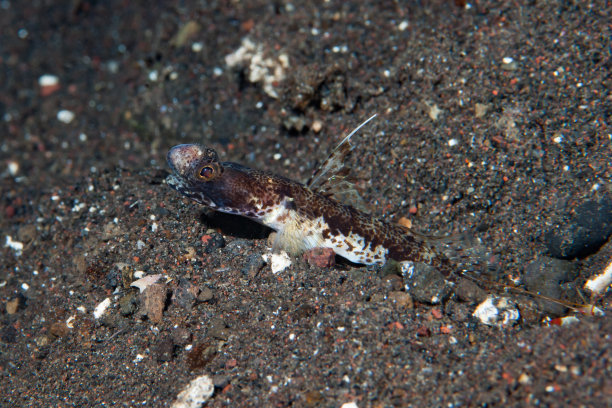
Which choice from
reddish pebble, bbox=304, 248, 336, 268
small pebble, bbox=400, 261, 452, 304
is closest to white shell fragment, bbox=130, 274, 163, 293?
reddish pebble, bbox=304, 248, 336, 268

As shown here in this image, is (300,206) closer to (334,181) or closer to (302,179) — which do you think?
(334,181)


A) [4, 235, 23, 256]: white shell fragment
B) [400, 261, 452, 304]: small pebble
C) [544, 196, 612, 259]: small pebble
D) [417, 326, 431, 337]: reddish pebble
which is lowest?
[4, 235, 23, 256]: white shell fragment

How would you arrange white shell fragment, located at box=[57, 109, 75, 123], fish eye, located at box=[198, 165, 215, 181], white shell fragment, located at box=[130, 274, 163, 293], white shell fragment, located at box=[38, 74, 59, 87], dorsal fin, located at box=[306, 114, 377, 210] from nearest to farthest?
fish eye, located at box=[198, 165, 215, 181], white shell fragment, located at box=[130, 274, 163, 293], dorsal fin, located at box=[306, 114, 377, 210], white shell fragment, located at box=[57, 109, 75, 123], white shell fragment, located at box=[38, 74, 59, 87]

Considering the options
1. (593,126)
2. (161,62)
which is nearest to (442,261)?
(593,126)

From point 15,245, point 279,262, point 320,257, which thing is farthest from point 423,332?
point 15,245

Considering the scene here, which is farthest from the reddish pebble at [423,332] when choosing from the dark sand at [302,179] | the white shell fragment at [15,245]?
the white shell fragment at [15,245]

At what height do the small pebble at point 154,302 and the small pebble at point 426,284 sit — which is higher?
the small pebble at point 426,284

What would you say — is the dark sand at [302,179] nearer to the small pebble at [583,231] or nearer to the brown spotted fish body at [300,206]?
the small pebble at [583,231]

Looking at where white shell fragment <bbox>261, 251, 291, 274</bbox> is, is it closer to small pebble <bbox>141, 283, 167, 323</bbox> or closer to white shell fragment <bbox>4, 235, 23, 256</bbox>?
small pebble <bbox>141, 283, 167, 323</bbox>

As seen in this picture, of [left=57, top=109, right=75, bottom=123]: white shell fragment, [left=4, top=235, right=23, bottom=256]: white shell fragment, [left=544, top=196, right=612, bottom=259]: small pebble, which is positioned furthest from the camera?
[left=57, top=109, right=75, bottom=123]: white shell fragment
